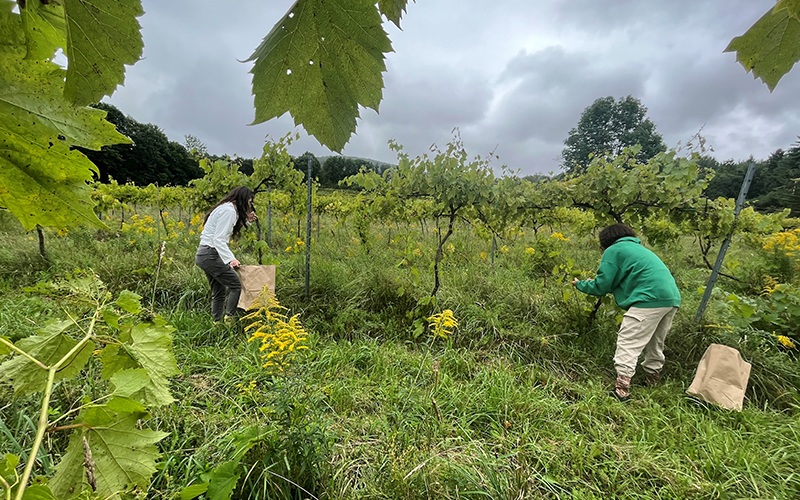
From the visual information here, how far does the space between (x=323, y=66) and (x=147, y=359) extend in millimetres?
690

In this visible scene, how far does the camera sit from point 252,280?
3.76 metres

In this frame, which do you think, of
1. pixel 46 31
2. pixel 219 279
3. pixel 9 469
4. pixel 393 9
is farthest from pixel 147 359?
pixel 219 279

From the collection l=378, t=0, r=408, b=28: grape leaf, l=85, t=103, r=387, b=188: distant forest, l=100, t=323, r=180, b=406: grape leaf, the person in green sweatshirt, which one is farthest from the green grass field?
l=85, t=103, r=387, b=188: distant forest

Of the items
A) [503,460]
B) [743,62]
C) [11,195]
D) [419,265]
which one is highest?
[743,62]

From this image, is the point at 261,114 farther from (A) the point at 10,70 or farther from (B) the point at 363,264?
(B) the point at 363,264

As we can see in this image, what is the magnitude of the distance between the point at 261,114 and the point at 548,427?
9.22 ft

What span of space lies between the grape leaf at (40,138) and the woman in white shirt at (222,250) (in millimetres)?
3434

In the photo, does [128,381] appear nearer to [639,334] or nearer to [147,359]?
[147,359]

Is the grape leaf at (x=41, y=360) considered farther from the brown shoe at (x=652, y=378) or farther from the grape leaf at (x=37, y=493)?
the brown shoe at (x=652, y=378)

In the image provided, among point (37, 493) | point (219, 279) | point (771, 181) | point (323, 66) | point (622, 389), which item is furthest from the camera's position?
point (771, 181)

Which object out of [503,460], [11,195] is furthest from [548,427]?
[11,195]

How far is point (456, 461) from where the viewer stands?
1900 mm

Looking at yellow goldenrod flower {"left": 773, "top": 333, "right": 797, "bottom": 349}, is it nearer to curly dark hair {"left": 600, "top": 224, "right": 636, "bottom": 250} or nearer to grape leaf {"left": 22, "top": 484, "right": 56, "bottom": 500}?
curly dark hair {"left": 600, "top": 224, "right": 636, "bottom": 250}

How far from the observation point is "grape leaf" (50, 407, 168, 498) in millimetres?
450
